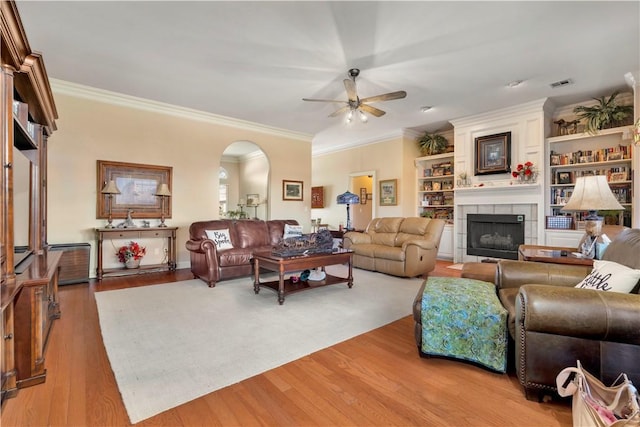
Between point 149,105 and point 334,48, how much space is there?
3.52 m

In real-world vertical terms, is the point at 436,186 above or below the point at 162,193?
above

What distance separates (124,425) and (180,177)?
4652 millimetres

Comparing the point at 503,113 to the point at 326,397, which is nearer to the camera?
the point at 326,397

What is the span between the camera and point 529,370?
5.32 feet

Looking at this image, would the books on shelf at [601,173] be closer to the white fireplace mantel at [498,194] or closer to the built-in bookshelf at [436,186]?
the white fireplace mantel at [498,194]

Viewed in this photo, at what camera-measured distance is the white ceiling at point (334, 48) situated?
276cm

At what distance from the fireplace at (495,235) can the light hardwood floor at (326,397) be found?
14.3ft

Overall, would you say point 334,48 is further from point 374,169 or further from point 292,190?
point 374,169

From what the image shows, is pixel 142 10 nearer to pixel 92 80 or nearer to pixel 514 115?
pixel 92 80

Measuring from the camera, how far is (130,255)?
4.83 meters

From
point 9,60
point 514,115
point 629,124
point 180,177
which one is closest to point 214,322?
point 9,60

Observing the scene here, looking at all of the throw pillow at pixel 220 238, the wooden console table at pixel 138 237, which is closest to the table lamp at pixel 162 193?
the wooden console table at pixel 138 237

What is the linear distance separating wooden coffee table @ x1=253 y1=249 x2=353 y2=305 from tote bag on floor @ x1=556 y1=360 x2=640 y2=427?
244cm

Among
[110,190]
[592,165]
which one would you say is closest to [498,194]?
[592,165]
